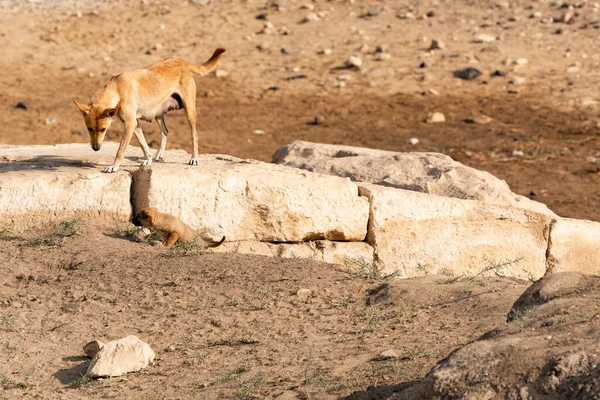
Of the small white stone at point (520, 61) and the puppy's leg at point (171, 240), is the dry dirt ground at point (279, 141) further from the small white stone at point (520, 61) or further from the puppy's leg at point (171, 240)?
the puppy's leg at point (171, 240)

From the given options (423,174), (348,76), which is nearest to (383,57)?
(348,76)

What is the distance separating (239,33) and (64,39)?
3.43 metres

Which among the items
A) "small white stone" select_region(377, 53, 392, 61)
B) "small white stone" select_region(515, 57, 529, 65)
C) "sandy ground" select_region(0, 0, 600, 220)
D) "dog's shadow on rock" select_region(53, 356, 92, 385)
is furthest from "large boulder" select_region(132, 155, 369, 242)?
"small white stone" select_region(515, 57, 529, 65)

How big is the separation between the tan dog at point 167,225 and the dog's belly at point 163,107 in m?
1.14

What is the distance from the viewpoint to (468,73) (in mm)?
17172

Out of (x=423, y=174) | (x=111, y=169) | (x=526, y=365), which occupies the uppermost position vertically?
(x=526, y=365)

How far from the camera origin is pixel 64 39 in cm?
1936

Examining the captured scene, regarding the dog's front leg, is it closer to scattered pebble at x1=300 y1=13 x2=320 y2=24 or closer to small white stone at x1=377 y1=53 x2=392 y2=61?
small white stone at x1=377 y1=53 x2=392 y2=61

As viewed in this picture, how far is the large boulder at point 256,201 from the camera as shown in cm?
830

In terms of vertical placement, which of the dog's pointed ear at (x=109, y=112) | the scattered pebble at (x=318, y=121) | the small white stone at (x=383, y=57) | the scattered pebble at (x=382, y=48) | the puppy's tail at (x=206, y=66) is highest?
the puppy's tail at (x=206, y=66)

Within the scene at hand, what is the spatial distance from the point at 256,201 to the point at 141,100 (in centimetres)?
136

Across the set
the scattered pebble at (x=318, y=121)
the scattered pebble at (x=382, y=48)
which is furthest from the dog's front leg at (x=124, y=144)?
the scattered pebble at (x=382, y=48)

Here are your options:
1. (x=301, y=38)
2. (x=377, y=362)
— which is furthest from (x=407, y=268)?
(x=301, y=38)

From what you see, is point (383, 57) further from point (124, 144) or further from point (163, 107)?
point (124, 144)
